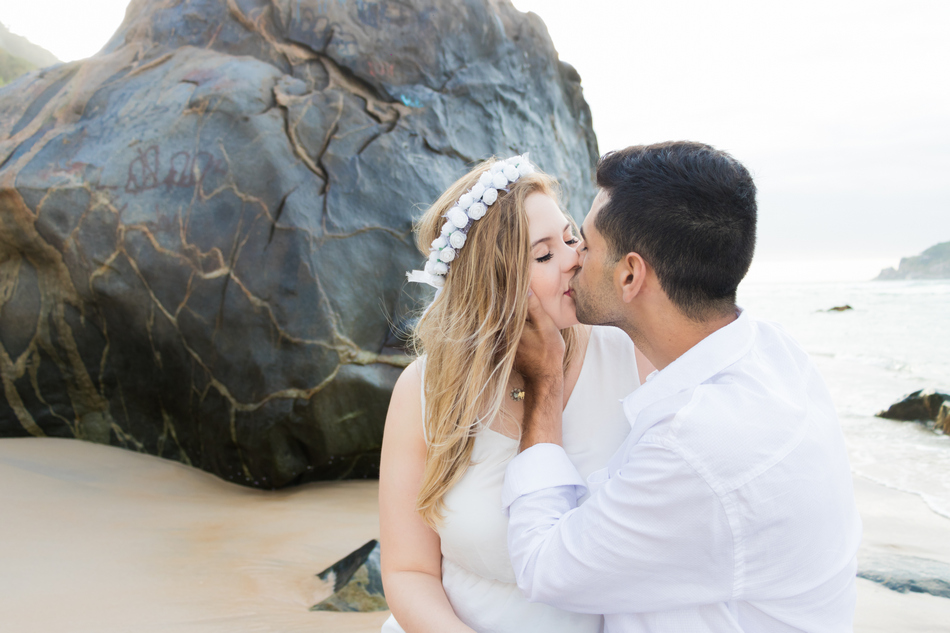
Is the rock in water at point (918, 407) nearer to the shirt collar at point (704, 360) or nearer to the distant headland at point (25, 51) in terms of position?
the shirt collar at point (704, 360)

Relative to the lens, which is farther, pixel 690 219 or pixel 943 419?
pixel 943 419

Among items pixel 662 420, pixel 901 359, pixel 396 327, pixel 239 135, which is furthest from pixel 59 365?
pixel 901 359

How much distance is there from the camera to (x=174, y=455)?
4.50 meters

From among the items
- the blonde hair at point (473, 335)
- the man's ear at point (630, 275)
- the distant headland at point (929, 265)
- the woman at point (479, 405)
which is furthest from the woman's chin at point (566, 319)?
the distant headland at point (929, 265)

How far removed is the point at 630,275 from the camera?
1.78 metres

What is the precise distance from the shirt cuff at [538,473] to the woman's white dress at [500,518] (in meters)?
0.13

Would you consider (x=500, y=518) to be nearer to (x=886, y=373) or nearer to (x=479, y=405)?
(x=479, y=405)

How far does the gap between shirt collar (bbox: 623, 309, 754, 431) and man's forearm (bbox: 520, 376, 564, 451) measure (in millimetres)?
298

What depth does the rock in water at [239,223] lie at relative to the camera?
406 centimetres

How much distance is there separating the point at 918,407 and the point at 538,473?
23.8ft

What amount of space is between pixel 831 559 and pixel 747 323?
1.81ft

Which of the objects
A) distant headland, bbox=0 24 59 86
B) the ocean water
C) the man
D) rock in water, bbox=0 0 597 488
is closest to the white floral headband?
the man

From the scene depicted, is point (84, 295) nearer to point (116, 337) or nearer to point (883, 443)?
point (116, 337)

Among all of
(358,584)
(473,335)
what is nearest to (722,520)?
(473,335)
